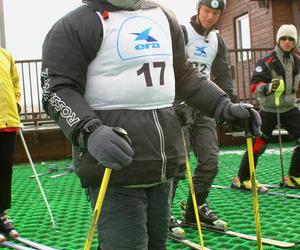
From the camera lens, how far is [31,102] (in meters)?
9.93

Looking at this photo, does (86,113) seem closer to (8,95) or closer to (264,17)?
(8,95)

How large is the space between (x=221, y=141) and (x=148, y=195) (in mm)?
8722

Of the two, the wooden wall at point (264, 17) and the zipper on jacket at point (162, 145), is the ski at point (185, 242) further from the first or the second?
the wooden wall at point (264, 17)

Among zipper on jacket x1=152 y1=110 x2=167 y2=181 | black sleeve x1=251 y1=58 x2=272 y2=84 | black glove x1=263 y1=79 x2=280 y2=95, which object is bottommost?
zipper on jacket x1=152 y1=110 x2=167 y2=181

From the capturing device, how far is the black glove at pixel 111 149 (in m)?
1.55

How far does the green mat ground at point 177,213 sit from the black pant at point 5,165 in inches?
12.9

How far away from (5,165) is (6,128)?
315mm

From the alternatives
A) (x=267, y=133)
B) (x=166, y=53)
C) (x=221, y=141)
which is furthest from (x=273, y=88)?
(x=221, y=141)

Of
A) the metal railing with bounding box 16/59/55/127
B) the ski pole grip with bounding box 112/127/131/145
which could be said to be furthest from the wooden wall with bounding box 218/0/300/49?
the ski pole grip with bounding box 112/127/131/145

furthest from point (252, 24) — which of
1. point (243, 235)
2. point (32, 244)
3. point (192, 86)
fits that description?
point (192, 86)

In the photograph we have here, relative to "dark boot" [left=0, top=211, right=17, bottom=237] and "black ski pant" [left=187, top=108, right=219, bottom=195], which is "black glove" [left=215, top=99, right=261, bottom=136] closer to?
"black ski pant" [left=187, top=108, right=219, bottom=195]

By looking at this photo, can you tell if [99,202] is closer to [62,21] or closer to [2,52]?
[62,21]

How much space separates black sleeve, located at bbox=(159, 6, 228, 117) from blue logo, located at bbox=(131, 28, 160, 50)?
8.9 inches

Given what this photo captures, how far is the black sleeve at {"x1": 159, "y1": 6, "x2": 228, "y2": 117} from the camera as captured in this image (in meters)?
2.08
